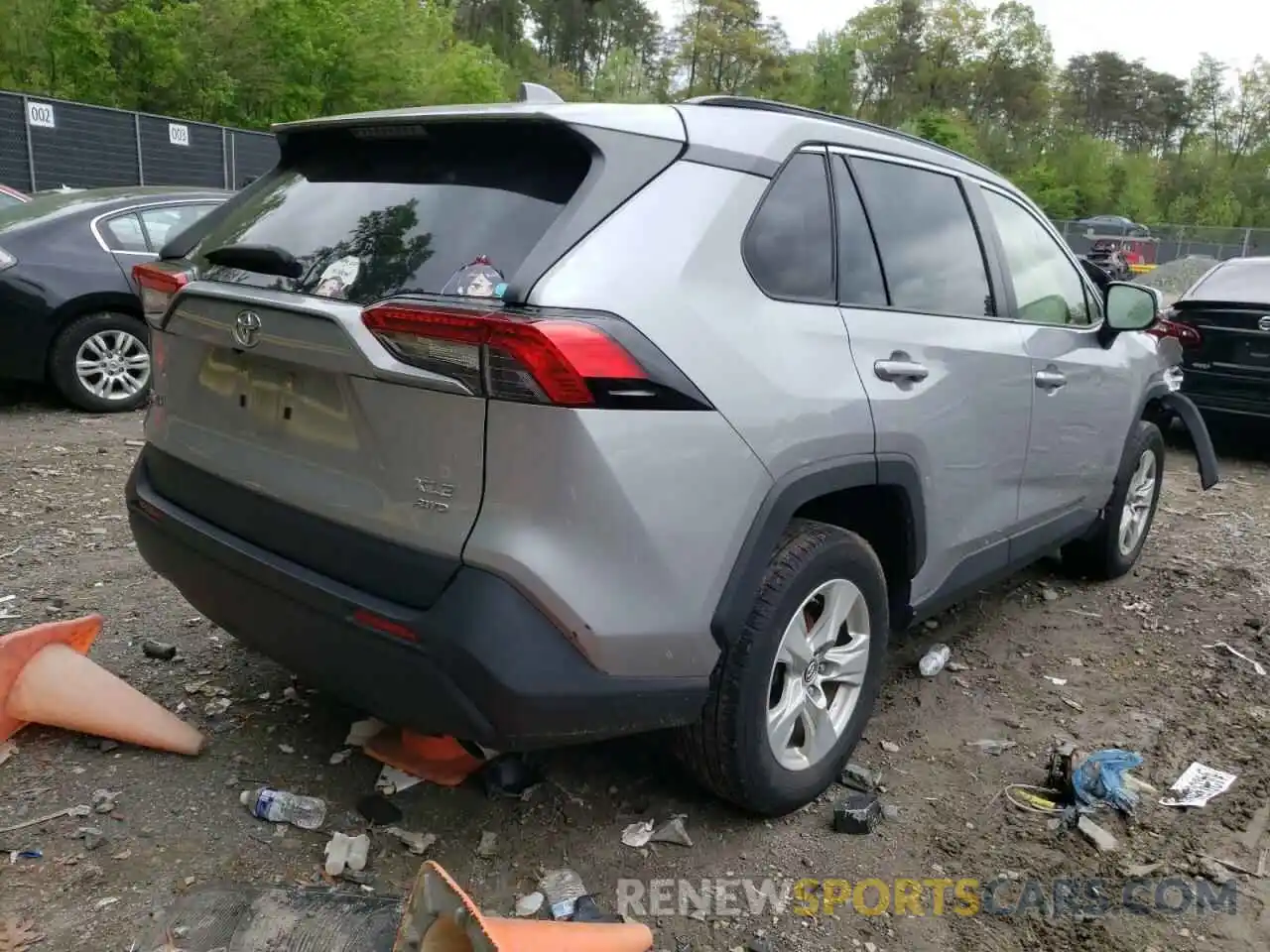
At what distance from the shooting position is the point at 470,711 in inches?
85.7

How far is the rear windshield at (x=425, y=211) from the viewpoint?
7.38 feet

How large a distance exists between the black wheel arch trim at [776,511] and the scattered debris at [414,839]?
965 mm

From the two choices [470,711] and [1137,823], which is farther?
[1137,823]

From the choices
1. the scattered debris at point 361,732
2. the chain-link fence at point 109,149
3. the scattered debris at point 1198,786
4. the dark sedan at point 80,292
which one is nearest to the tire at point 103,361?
the dark sedan at point 80,292

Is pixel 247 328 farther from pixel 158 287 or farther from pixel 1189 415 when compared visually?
pixel 1189 415

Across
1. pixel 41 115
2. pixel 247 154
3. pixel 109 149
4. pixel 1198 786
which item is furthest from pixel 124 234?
pixel 247 154

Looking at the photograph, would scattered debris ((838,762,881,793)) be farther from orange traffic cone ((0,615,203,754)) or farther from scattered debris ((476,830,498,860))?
orange traffic cone ((0,615,203,754))

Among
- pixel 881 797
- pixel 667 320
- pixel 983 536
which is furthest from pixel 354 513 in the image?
pixel 983 536

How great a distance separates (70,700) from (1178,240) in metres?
41.4

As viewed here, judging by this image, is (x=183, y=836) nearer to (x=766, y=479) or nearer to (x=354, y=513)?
(x=354, y=513)

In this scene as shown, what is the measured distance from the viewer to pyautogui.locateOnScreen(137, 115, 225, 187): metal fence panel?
21.1m

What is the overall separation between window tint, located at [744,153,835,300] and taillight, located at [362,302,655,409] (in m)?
0.57

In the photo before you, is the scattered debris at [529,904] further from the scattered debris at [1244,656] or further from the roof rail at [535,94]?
the scattered debris at [1244,656]

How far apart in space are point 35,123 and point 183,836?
20.5 m
